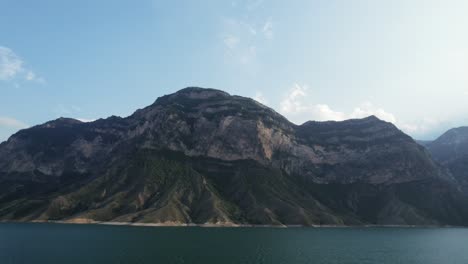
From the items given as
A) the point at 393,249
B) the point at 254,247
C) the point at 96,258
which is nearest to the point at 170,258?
the point at 96,258

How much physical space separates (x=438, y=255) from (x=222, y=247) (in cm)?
7840

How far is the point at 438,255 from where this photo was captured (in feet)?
521

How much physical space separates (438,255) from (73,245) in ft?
434

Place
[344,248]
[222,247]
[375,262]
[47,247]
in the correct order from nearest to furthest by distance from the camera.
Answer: [375,262] < [47,247] < [222,247] < [344,248]

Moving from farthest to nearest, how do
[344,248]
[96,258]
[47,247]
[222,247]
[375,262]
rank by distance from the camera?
[344,248] < [222,247] < [47,247] < [375,262] < [96,258]

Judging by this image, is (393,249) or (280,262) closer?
(280,262)

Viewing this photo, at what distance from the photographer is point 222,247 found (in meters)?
162

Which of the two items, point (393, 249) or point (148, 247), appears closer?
point (148, 247)

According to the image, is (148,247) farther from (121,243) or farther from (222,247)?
(222,247)

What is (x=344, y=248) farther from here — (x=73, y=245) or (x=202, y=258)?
(x=73, y=245)

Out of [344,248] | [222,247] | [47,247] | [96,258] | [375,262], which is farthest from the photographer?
[344,248]

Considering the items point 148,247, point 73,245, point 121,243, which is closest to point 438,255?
point 148,247

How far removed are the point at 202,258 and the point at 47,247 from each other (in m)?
59.5

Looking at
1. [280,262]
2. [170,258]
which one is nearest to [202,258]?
[170,258]
